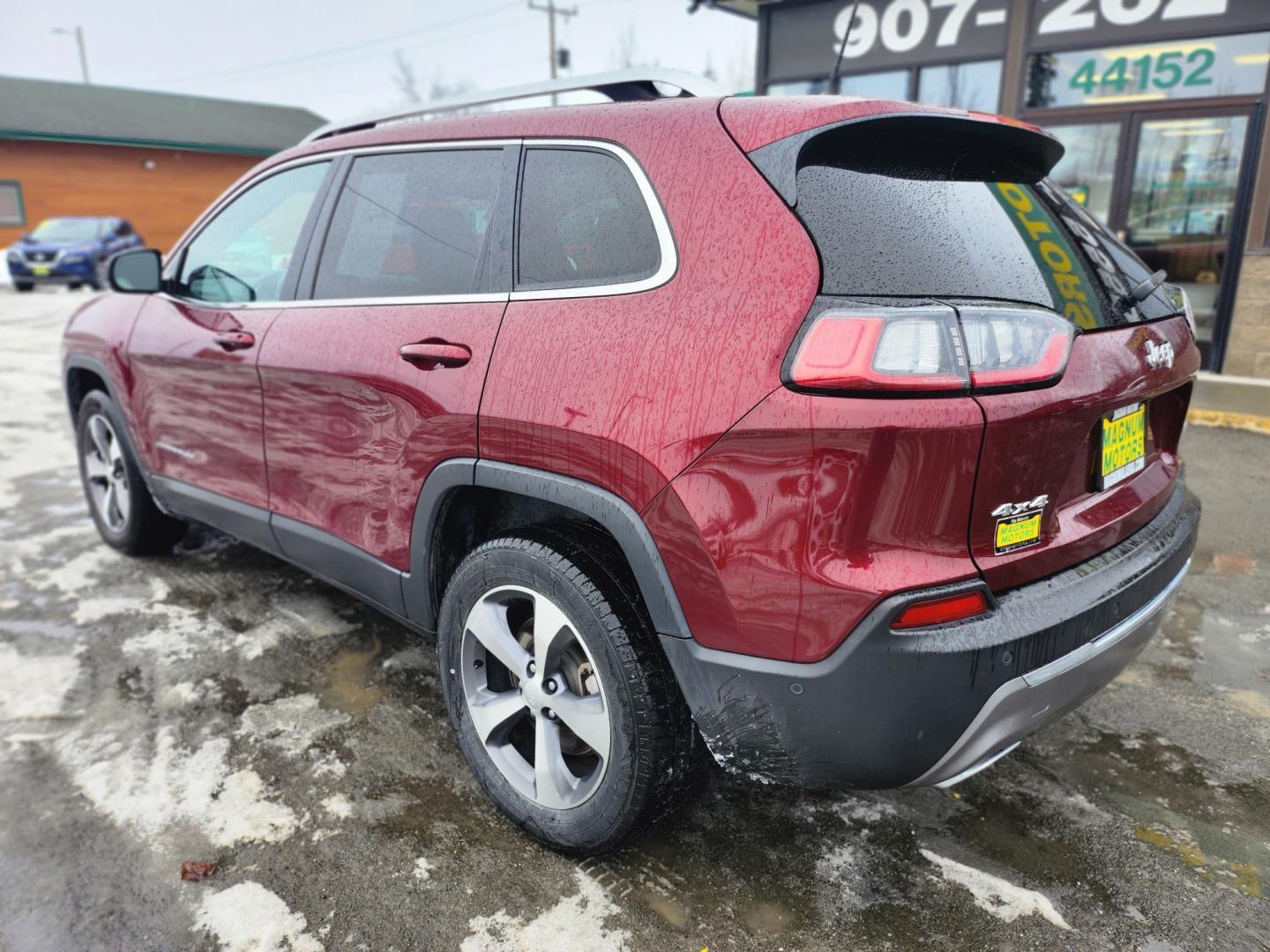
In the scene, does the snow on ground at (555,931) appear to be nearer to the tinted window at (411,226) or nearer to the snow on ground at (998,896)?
the snow on ground at (998,896)

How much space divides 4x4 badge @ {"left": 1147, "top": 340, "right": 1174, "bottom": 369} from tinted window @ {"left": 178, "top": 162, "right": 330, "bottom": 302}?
2.49m

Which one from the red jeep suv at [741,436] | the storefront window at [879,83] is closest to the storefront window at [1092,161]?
the storefront window at [879,83]

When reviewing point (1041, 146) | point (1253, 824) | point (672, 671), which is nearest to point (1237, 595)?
point (1253, 824)

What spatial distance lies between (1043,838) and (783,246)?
1665 millimetres

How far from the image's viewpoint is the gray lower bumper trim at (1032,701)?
1737 millimetres

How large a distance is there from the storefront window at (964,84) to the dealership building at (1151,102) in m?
0.01

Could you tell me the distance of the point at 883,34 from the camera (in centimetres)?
961

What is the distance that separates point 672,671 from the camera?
6.48ft

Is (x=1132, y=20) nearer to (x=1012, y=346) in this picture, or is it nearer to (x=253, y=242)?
(x=253, y=242)

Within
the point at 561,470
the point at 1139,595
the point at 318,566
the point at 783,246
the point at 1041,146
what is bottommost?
the point at 318,566

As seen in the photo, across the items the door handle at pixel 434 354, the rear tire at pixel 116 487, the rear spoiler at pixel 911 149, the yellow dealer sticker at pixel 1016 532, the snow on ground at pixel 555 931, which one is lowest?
the snow on ground at pixel 555 931

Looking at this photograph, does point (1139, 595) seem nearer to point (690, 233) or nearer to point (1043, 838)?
point (1043, 838)

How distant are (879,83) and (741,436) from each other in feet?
31.1

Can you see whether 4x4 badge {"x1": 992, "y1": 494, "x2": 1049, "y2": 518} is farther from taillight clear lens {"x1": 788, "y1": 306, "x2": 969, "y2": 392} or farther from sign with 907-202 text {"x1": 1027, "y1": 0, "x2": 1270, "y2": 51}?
sign with 907-202 text {"x1": 1027, "y1": 0, "x2": 1270, "y2": 51}
